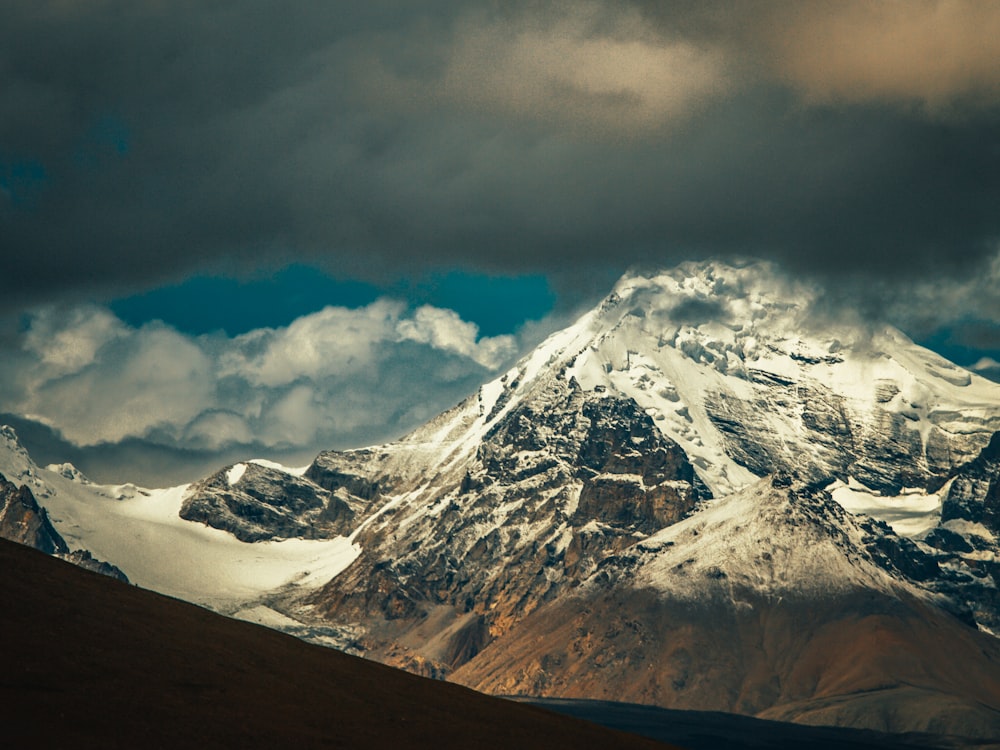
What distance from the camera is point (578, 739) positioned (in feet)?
485

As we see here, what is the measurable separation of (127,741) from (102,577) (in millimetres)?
51167

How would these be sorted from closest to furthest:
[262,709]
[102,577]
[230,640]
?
[262,709] < [230,640] < [102,577]

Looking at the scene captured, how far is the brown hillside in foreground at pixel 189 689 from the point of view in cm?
11738

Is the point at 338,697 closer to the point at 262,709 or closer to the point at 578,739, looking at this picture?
the point at 262,709

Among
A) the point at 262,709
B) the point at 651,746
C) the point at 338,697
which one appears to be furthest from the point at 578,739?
the point at 262,709

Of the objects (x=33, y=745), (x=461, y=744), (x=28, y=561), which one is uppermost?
(x=28, y=561)

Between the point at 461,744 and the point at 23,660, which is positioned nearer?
the point at 23,660

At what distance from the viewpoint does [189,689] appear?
130000 mm

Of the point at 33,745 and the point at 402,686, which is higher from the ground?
the point at 402,686

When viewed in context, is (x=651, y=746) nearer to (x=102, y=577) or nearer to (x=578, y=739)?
(x=578, y=739)

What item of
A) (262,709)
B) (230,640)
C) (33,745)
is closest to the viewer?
(33,745)

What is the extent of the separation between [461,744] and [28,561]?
47421 millimetres

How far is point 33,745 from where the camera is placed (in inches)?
4264

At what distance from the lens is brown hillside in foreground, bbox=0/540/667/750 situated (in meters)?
117
